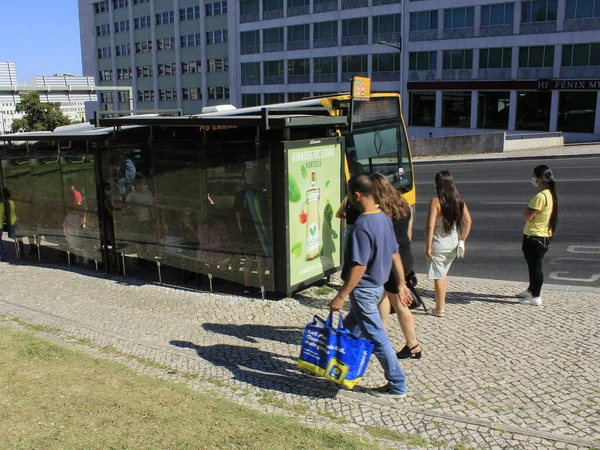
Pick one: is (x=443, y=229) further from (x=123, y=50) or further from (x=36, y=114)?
(x=123, y=50)

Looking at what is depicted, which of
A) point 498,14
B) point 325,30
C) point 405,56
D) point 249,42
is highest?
point 325,30

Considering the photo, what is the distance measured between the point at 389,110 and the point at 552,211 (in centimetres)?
386

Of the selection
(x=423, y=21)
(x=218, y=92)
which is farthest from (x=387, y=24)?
(x=218, y=92)

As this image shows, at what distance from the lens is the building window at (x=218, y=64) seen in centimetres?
6594

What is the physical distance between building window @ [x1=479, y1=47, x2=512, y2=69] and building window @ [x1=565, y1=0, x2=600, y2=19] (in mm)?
4706

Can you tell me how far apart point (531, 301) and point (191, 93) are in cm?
6740

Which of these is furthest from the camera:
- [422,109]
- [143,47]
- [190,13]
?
[143,47]

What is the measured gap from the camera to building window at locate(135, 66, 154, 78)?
75562 mm

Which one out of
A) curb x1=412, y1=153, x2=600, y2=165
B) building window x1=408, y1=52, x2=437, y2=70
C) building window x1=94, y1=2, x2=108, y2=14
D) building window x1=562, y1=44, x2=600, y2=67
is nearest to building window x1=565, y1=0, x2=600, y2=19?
building window x1=562, y1=44, x2=600, y2=67

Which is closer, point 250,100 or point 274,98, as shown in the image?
point 274,98

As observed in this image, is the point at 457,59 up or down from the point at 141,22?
down

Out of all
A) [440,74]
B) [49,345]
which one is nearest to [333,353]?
[49,345]

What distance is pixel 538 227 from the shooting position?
24.3ft

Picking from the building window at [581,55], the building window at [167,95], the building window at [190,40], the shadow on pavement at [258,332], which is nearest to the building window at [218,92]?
the building window at [190,40]
